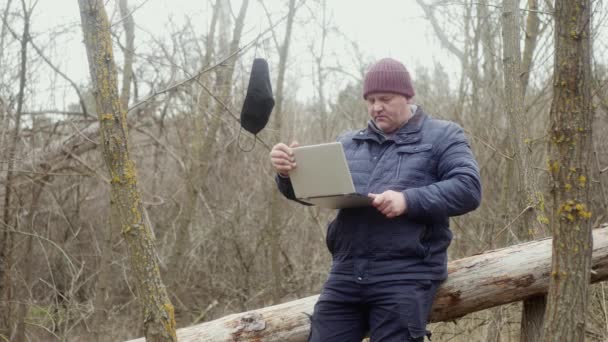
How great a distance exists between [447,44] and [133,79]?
4.52 metres

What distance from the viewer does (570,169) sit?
265 cm

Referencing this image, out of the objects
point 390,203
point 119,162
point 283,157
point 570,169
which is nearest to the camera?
point 570,169

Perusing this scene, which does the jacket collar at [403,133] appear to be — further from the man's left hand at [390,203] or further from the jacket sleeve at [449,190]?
the man's left hand at [390,203]

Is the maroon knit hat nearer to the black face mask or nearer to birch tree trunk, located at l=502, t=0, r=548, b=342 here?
the black face mask

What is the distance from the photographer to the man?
3.07m

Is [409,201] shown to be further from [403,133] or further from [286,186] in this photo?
[286,186]

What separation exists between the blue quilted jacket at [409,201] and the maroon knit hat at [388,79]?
158mm

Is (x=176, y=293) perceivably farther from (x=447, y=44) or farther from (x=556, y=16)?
(x=556, y=16)

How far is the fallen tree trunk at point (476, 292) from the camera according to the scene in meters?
3.93

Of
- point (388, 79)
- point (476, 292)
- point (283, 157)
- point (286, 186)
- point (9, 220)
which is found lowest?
point (476, 292)

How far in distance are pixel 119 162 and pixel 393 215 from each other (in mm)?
1116

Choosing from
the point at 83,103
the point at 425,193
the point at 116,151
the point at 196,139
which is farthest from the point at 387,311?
the point at 196,139

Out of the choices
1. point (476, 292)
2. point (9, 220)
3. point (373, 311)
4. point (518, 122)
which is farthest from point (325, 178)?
point (9, 220)

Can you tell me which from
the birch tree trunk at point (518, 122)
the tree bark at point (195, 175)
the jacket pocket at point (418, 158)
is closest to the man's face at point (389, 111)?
the jacket pocket at point (418, 158)
